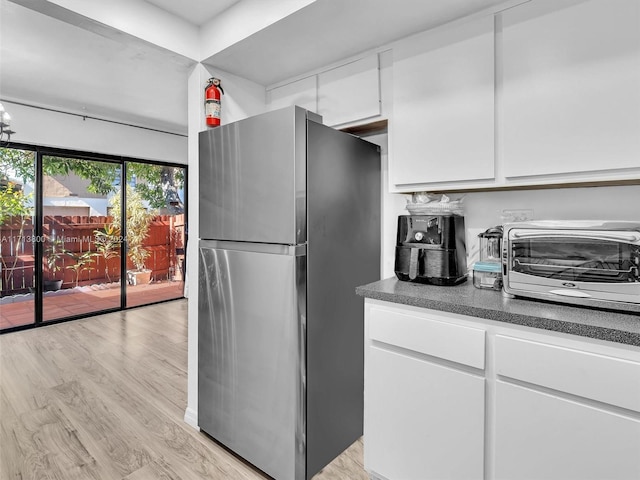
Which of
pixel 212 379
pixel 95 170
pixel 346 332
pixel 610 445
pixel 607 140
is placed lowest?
pixel 212 379

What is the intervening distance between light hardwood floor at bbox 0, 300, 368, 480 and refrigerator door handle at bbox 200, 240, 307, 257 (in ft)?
3.67

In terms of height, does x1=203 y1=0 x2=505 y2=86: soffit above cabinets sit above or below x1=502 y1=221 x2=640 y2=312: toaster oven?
above

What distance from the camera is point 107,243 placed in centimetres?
459

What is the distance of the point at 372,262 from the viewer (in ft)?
6.89

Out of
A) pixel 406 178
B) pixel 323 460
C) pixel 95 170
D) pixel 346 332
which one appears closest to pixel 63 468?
pixel 323 460

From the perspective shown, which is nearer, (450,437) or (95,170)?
(450,437)

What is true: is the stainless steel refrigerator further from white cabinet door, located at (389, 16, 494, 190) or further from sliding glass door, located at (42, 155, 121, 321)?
sliding glass door, located at (42, 155, 121, 321)

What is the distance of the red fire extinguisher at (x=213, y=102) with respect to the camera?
2.10 m

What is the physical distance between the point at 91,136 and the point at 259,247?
12.1 ft

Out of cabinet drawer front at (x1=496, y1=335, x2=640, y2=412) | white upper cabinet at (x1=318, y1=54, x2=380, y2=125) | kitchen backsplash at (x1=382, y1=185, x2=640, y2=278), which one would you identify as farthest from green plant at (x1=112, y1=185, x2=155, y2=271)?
cabinet drawer front at (x1=496, y1=335, x2=640, y2=412)

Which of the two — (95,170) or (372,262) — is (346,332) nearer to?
(372,262)

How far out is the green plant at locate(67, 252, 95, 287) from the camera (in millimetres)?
Result: 4359

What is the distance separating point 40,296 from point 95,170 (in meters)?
1.62

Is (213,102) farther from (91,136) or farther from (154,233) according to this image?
(154,233)
